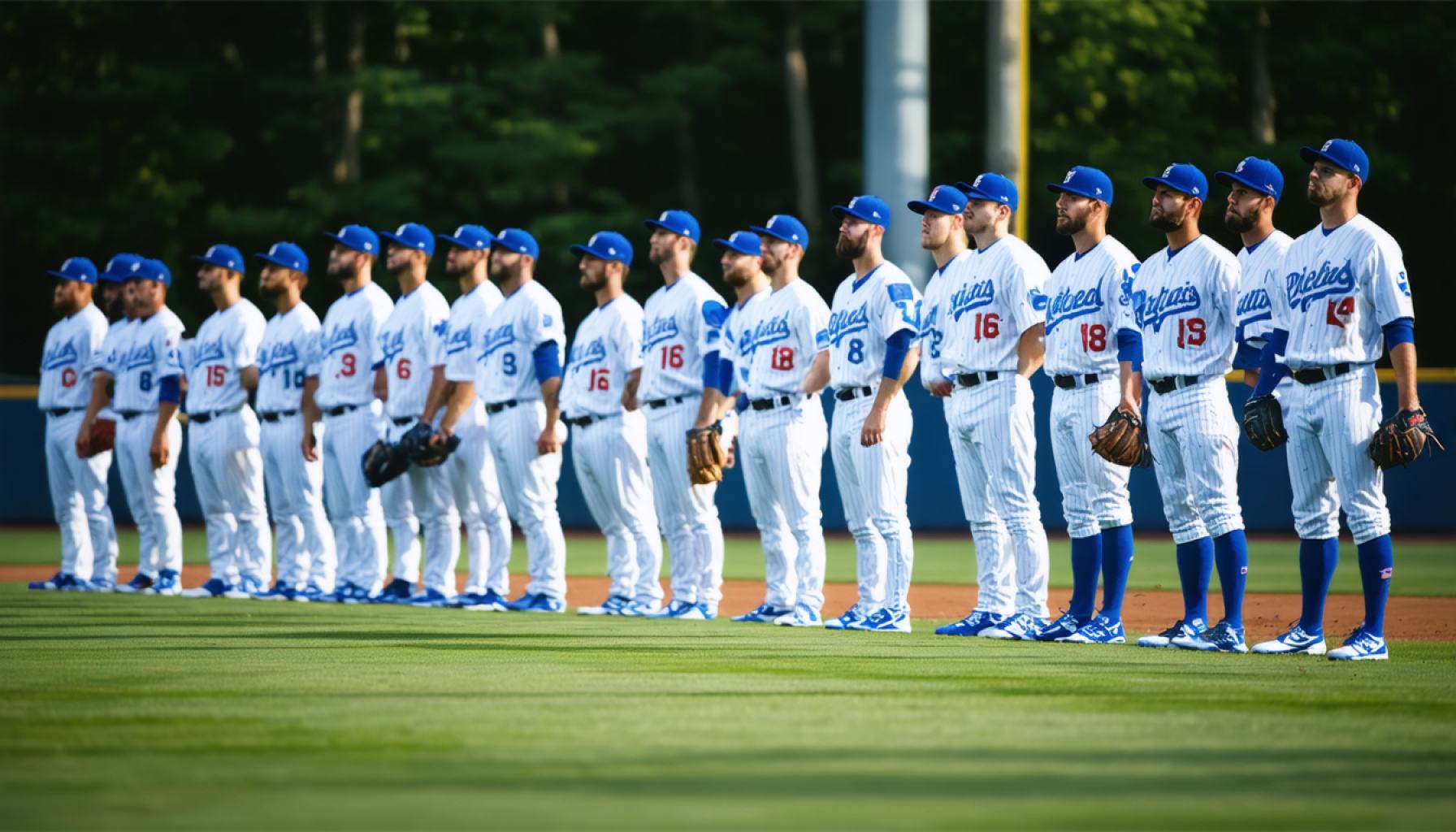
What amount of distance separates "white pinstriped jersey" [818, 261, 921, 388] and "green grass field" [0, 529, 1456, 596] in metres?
4.17

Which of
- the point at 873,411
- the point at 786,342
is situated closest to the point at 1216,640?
the point at 873,411

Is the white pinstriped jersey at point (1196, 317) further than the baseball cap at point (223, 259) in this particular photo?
No

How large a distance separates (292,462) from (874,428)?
4.19 meters

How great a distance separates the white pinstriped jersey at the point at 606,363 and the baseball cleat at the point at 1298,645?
394 cm

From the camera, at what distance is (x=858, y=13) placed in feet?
93.8

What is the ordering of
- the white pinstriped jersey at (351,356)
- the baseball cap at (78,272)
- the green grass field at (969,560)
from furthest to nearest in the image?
the green grass field at (969,560) < the baseball cap at (78,272) < the white pinstriped jersey at (351,356)

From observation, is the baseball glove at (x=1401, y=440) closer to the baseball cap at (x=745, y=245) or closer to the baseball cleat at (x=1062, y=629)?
the baseball cleat at (x=1062, y=629)

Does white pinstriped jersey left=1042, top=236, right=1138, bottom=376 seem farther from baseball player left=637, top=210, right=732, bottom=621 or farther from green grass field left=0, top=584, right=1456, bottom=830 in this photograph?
baseball player left=637, top=210, right=732, bottom=621

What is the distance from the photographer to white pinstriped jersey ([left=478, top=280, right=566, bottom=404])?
426 inches

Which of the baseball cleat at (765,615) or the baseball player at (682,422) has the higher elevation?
the baseball player at (682,422)

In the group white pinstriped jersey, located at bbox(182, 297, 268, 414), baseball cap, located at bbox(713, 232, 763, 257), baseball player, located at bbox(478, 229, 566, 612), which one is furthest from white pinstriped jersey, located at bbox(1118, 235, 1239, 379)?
white pinstriped jersey, located at bbox(182, 297, 268, 414)

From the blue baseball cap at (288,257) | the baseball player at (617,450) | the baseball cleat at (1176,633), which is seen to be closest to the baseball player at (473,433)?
the baseball player at (617,450)

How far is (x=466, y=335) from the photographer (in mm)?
11062

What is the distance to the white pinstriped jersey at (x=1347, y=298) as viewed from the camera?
7.51 meters
